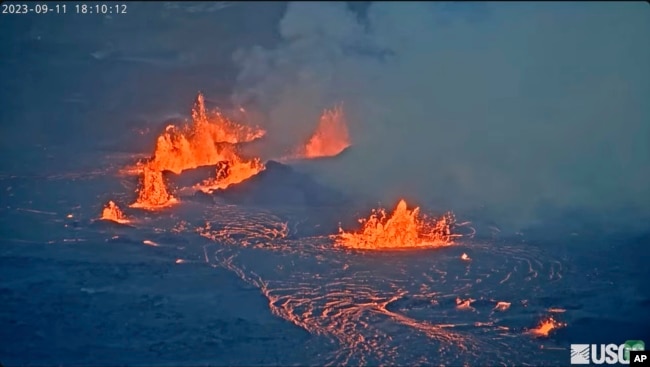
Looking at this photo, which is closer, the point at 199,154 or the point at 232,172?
the point at 232,172

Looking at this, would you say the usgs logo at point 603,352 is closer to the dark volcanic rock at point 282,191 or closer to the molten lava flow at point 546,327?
the molten lava flow at point 546,327

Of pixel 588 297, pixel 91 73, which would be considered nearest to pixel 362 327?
pixel 588 297

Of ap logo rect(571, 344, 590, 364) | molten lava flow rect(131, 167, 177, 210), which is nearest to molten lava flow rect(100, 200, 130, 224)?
molten lava flow rect(131, 167, 177, 210)

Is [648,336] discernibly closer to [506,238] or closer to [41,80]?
[506,238]

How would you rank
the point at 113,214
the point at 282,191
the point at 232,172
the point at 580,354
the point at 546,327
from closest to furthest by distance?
the point at 580,354 < the point at 546,327 < the point at 113,214 < the point at 282,191 < the point at 232,172

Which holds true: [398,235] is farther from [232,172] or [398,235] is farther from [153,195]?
[153,195]

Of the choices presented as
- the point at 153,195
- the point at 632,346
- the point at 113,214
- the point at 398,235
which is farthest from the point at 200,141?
the point at 632,346

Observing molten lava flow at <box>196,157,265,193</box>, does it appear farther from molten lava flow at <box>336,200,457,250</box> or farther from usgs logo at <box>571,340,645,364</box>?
usgs logo at <box>571,340,645,364</box>
